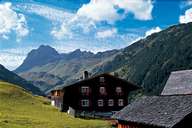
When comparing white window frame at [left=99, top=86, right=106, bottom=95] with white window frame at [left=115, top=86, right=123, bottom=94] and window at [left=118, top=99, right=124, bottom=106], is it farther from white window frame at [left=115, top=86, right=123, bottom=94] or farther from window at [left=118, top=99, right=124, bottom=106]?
window at [left=118, top=99, right=124, bottom=106]

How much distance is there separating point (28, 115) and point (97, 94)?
113 feet

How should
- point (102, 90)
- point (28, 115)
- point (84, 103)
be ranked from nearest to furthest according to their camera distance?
1. point (28, 115)
2. point (84, 103)
3. point (102, 90)

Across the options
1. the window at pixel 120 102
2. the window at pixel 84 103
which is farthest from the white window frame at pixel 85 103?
the window at pixel 120 102

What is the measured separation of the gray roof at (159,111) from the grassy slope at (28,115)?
67.4ft

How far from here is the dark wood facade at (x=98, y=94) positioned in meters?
110

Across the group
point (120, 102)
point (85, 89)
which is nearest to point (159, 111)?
point (85, 89)

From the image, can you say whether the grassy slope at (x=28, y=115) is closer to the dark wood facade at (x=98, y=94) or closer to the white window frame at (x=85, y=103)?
the dark wood facade at (x=98, y=94)

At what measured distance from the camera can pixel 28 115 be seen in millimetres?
79812

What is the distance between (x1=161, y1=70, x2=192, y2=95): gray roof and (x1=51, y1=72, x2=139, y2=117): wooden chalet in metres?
37.2

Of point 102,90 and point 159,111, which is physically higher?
point 102,90

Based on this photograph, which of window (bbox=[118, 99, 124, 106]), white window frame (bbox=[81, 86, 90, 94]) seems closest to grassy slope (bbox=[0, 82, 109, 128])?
white window frame (bbox=[81, 86, 90, 94])

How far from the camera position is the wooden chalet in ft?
361

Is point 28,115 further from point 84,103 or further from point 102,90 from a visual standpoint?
point 102,90

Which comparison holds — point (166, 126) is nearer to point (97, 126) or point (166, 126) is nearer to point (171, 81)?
point (97, 126)
